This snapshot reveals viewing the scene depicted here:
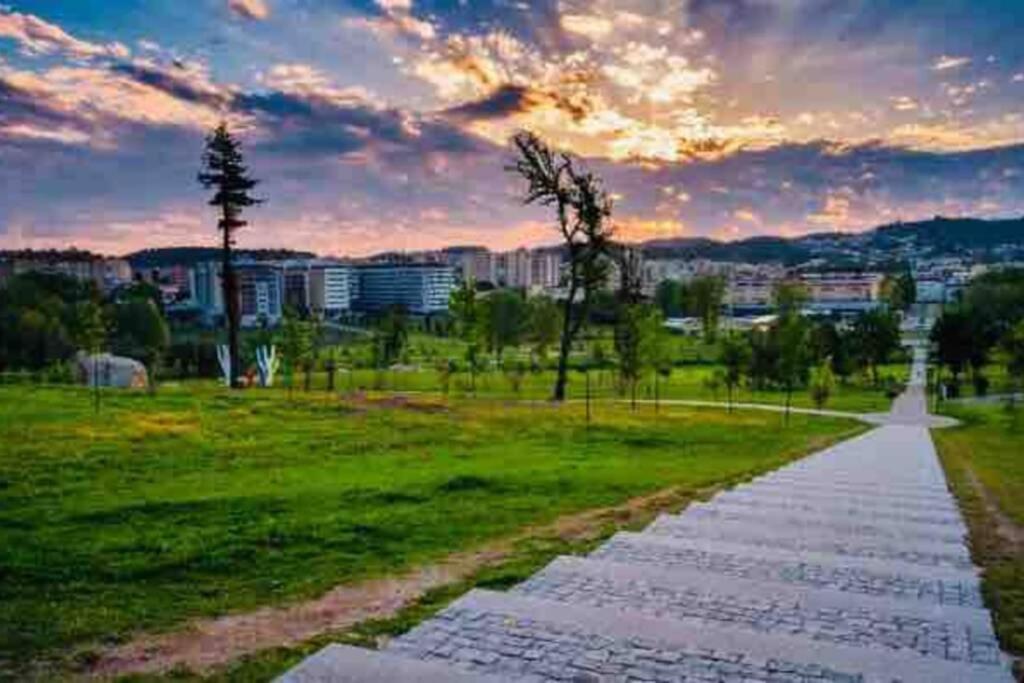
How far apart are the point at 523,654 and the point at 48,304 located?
293ft

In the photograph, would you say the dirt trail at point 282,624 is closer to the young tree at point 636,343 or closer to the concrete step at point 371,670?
the concrete step at point 371,670

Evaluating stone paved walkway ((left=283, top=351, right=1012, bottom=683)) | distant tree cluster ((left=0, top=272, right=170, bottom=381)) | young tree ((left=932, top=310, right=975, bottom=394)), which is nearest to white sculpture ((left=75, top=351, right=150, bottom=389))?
distant tree cluster ((left=0, top=272, right=170, bottom=381))

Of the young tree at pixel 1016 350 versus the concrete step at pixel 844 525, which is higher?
the young tree at pixel 1016 350

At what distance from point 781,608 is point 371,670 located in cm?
363

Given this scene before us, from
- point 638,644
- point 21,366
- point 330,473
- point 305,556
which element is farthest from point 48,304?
point 638,644

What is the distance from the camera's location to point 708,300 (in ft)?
398

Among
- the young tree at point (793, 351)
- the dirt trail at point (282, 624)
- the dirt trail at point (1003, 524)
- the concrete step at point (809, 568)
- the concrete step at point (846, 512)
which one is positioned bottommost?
the dirt trail at point (1003, 524)

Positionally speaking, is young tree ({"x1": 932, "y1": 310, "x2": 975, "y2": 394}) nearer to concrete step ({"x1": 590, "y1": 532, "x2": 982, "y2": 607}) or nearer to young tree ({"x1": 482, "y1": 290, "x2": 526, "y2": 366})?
young tree ({"x1": 482, "y1": 290, "x2": 526, "y2": 366})

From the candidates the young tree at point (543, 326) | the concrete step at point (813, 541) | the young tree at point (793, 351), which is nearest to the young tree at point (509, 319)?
the young tree at point (543, 326)

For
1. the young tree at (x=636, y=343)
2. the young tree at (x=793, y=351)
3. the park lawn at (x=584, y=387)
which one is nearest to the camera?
the young tree at (x=636, y=343)

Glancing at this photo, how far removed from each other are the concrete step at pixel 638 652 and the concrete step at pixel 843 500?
787 cm

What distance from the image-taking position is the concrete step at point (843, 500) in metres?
13.5

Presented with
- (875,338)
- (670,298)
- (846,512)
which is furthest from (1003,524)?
(670,298)

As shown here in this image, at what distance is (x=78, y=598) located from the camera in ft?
26.9
